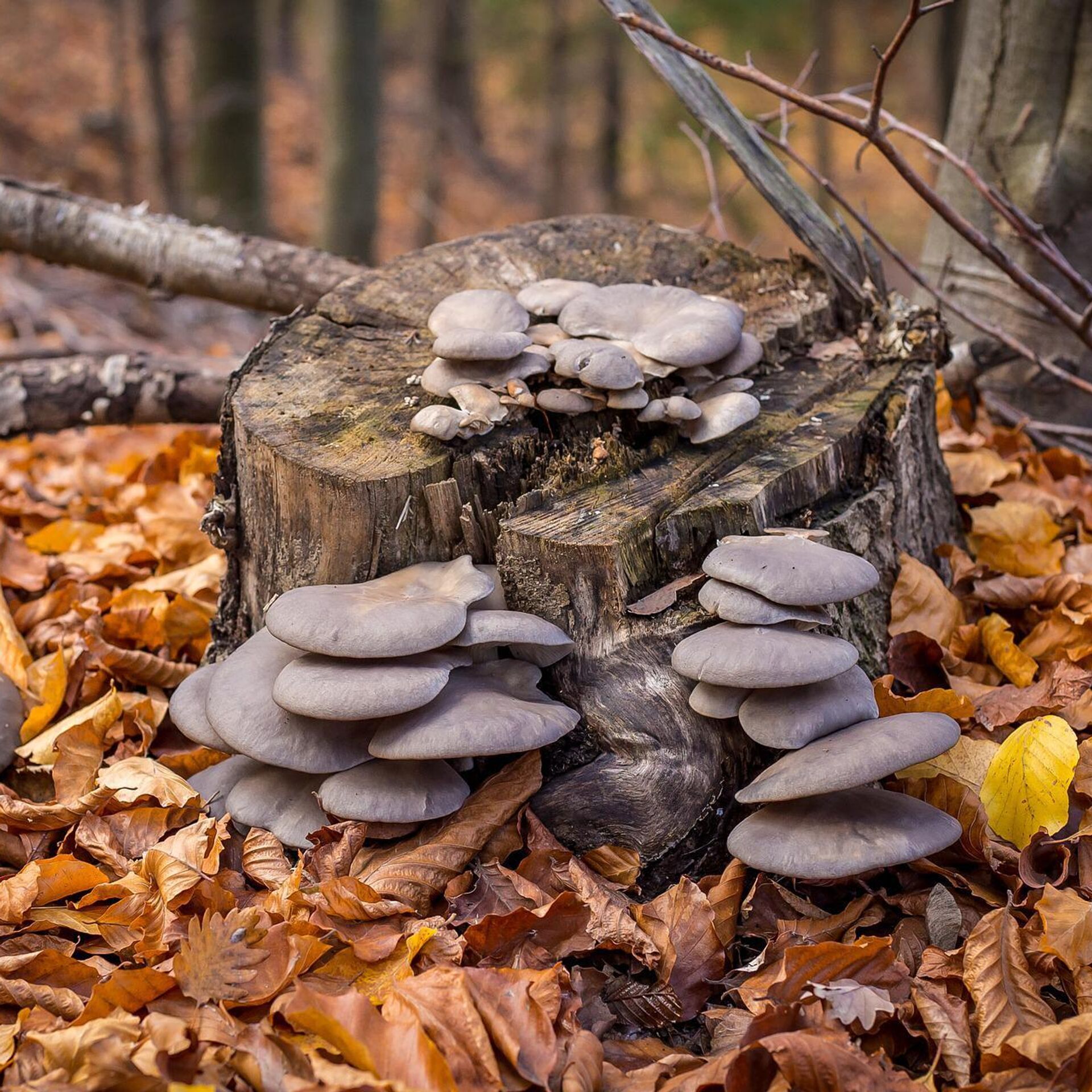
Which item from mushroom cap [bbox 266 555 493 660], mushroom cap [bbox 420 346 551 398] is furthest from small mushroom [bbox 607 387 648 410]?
mushroom cap [bbox 266 555 493 660]

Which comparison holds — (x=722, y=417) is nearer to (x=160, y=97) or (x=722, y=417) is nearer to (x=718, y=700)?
(x=718, y=700)

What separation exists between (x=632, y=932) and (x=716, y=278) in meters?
2.45

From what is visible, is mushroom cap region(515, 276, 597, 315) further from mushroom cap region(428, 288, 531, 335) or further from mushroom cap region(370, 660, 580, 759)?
mushroom cap region(370, 660, 580, 759)

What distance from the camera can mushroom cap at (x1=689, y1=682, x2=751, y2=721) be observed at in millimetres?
2465

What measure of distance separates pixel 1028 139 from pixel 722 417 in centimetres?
313

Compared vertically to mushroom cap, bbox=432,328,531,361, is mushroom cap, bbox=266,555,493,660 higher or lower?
lower

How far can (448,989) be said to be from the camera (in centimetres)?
203

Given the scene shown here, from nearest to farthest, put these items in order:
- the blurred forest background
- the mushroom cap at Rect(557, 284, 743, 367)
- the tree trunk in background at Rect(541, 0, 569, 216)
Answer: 1. the mushroom cap at Rect(557, 284, 743, 367)
2. the blurred forest background
3. the tree trunk in background at Rect(541, 0, 569, 216)

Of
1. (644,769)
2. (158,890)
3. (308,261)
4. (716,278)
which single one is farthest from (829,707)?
(308,261)

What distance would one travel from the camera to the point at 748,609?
2.43 meters

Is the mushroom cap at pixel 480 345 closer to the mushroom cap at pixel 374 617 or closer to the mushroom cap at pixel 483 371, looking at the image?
the mushroom cap at pixel 483 371

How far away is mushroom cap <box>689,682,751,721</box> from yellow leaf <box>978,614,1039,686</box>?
3.63ft

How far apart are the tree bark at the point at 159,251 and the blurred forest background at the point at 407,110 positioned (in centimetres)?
217

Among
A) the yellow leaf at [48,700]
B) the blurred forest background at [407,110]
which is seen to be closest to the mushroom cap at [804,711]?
the yellow leaf at [48,700]
